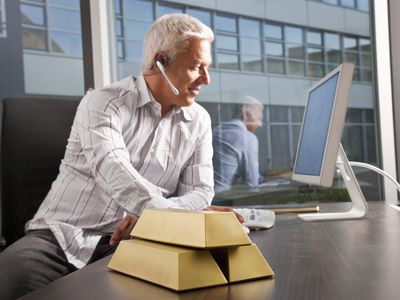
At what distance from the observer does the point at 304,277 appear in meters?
0.72

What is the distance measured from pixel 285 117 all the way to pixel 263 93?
0.16 metres

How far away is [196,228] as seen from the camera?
67 centimetres

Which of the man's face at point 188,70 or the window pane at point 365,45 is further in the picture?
the window pane at point 365,45

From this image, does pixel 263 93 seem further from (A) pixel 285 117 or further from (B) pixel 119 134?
(B) pixel 119 134

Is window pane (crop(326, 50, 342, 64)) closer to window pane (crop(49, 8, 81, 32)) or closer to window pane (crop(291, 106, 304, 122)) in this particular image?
window pane (crop(291, 106, 304, 122))

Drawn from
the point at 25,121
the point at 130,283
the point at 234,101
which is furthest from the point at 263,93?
the point at 130,283

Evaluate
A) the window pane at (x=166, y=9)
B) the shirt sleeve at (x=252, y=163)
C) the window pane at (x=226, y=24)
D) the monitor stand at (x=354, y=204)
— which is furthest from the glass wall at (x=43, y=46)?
the monitor stand at (x=354, y=204)

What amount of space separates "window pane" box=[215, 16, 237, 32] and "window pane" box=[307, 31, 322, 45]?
38 centimetres

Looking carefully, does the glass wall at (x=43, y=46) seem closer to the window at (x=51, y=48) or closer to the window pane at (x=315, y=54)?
the window at (x=51, y=48)

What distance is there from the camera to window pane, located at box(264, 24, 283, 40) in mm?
2433

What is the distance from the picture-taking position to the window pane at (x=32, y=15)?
2572mm

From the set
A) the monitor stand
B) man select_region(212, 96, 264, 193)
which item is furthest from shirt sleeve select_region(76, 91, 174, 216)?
man select_region(212, 96, 264, 193)

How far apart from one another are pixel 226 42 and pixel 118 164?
129 cm

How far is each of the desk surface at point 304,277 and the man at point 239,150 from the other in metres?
1.33
